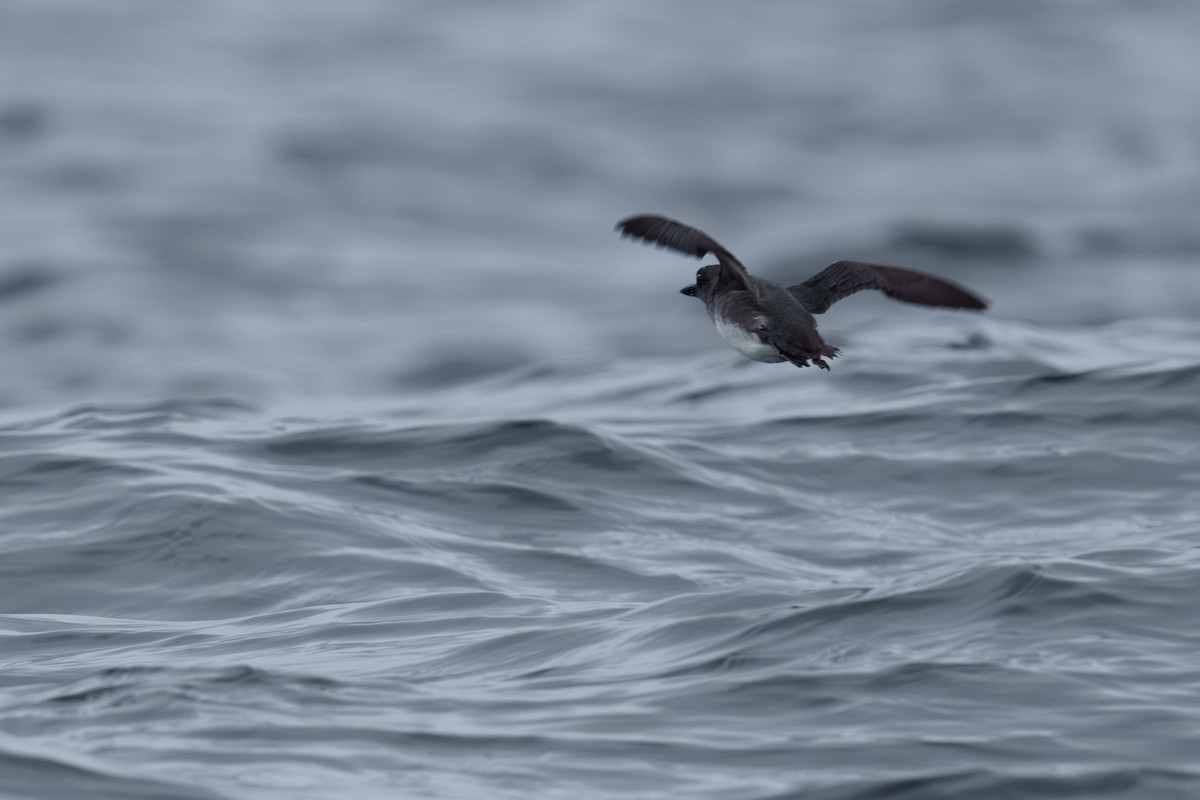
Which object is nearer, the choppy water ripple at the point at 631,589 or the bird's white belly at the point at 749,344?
the bird's white belly at the point at 749,344

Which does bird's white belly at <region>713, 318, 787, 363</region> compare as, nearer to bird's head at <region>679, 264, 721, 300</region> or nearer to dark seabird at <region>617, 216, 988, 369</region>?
dark seabird at <region>617, 216, 988, 369</region>

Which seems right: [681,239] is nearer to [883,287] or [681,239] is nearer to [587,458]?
[883,287]

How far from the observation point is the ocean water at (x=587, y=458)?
6328mm

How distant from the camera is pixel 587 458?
10859mm

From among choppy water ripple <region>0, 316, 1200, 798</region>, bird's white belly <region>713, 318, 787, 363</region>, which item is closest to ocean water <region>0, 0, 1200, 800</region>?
→ choppy water ripple <region>0, 316, 1200, 798</region>

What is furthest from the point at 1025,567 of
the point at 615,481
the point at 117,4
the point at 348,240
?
the point at 117,4

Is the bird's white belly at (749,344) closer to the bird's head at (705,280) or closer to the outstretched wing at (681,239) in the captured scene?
the outstretched wing at (681,239)

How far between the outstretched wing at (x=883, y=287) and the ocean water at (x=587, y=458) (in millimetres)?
1389

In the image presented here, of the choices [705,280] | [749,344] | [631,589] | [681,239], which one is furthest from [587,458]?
[749,344]

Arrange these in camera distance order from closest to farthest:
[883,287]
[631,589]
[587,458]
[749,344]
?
[749,344] < [883,287] < [631,589] < [587,458]

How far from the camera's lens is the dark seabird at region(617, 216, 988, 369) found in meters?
5.45

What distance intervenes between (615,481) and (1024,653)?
3861 mm

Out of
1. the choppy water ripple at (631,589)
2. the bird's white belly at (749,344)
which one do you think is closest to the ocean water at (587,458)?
the choppy water ripple at (631,589)

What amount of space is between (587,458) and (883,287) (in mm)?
4832
